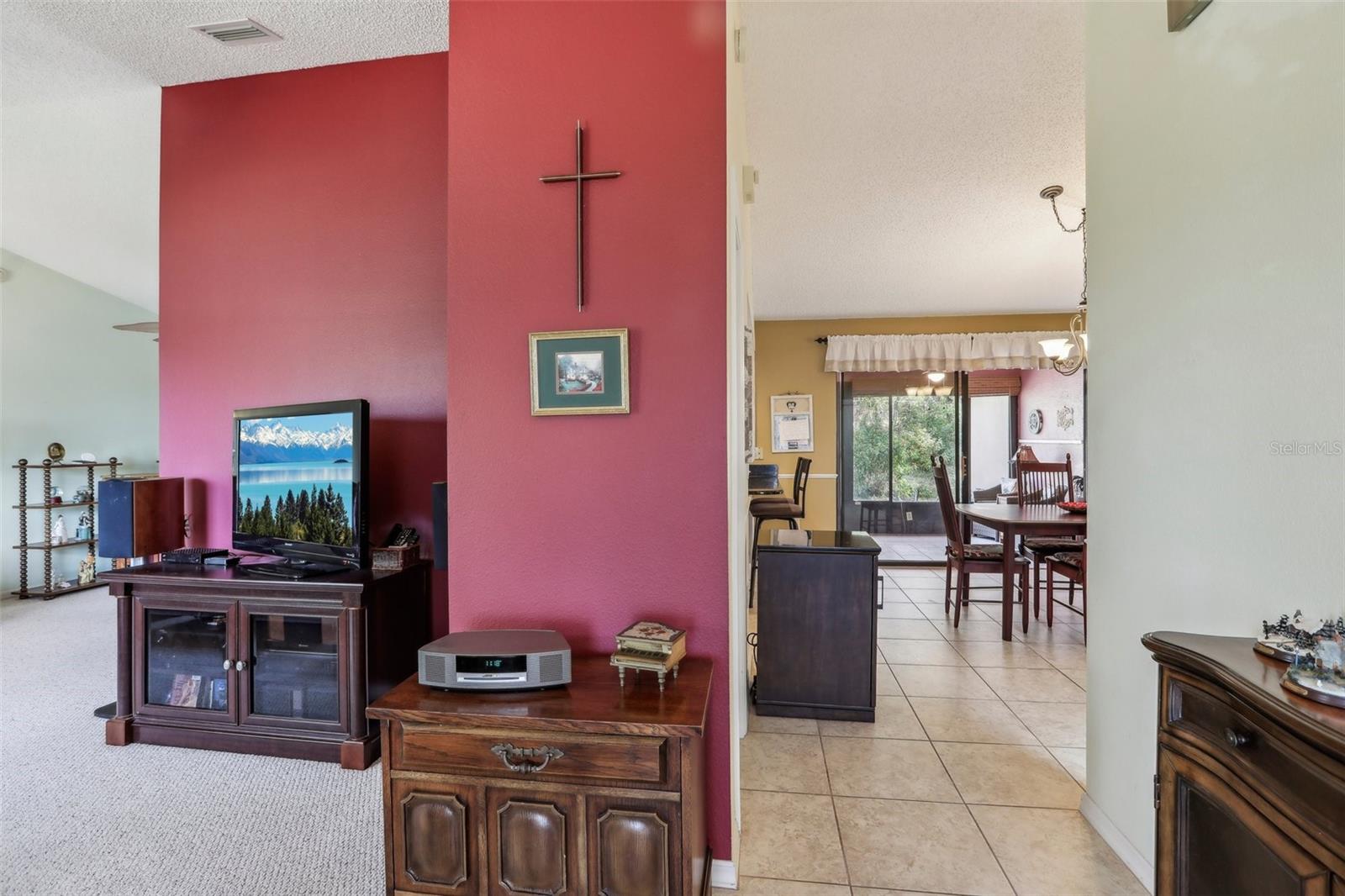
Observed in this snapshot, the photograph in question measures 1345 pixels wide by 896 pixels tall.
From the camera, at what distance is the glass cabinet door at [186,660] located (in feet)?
8.37

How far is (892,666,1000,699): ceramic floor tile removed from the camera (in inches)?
120

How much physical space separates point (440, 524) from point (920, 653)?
293cm

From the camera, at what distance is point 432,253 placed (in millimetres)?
2799

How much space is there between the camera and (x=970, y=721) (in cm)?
275

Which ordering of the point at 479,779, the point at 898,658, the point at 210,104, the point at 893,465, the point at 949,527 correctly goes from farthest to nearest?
the point at 893,465, the point at 949,527, the point at 898,658, the point at 210,104, the point at 479,779

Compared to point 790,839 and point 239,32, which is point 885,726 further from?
point 239,32

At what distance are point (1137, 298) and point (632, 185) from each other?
1550mm

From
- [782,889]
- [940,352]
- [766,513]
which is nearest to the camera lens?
[782,889]

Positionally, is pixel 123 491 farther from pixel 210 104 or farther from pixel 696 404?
pixel 696 404

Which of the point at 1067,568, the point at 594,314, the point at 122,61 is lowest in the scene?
the point at 1067,568

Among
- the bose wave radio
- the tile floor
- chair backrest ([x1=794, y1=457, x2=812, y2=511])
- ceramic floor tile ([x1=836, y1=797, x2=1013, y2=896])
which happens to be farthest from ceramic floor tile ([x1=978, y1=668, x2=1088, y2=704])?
chair backrest ([x1=794, y1=457, x2=812, y2=511])

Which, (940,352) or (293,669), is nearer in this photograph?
(293,669)

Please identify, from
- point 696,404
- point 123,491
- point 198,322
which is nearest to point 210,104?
point 198,322

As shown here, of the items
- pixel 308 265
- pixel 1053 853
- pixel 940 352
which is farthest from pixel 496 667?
pixel 940 352
